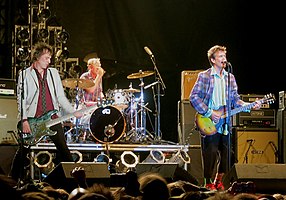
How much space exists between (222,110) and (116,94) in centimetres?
389

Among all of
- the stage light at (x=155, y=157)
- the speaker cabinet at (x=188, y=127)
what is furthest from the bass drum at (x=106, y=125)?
the speaker cabinet at (x=188, y=127)

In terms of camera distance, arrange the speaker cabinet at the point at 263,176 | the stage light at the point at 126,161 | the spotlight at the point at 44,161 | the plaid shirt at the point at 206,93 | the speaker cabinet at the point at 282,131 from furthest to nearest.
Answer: the stage light at the point at 126,161
the speaker cabinet at the point at 282,131
the spotlight at the point at 44,161
the plaid shirt at the point at 206,93
the speaker cabinet at the point at 263,176

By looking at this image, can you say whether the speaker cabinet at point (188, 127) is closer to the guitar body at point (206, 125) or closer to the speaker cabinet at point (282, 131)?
the speaker cabinet at point (282, 131)

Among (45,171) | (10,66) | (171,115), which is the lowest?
(45,171)

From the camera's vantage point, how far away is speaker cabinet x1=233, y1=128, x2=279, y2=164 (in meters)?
11.1

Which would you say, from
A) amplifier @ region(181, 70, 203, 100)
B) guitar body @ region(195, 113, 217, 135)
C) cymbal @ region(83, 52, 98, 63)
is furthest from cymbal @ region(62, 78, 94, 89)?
guitar body @ region(195, 113, 217, 135)

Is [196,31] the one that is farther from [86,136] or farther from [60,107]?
[60,107]

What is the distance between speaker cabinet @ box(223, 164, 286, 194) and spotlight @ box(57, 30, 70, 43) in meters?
7.21

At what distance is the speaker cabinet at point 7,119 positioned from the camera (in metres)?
11.1

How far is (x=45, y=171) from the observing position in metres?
10.9

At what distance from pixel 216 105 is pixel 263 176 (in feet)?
7.57

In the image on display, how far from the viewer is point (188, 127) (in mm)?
11875

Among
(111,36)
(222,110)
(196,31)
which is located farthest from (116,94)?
(222,110)

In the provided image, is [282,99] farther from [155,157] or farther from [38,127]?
[38,127]
